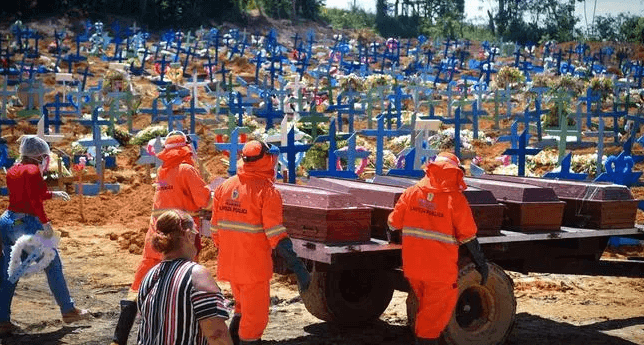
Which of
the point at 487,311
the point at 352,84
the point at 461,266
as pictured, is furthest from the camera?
the point at 352,84

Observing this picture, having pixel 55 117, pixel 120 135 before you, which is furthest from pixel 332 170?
pixel 55 117

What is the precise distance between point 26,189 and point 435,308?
3431mm

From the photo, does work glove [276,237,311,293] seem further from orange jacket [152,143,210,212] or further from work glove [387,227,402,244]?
orange jacket [152,143,210,212]

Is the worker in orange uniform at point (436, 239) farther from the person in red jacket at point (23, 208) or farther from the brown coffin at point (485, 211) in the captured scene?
the person in red jacket at point (23, 208)

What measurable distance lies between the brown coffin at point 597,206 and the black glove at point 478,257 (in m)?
1.52

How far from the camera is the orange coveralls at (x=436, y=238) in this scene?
6.71 m

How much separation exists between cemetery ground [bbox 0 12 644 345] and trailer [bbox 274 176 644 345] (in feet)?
0.92

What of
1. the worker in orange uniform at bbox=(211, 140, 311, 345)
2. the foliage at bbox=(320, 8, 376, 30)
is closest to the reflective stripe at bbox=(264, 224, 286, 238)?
the worker in orange uniform at bbox=(211, 140, 311, 345)

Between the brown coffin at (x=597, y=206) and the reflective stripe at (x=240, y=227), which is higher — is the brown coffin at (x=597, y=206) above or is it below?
below

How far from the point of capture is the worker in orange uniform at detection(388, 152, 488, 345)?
6.71 metres

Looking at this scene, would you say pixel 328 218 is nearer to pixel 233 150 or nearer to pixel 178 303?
pixel 178 303

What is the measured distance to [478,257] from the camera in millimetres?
6871

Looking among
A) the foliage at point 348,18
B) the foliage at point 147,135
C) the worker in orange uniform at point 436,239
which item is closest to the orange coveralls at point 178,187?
the worker in orange uniform at point 436,239

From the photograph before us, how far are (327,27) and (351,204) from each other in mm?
50050
